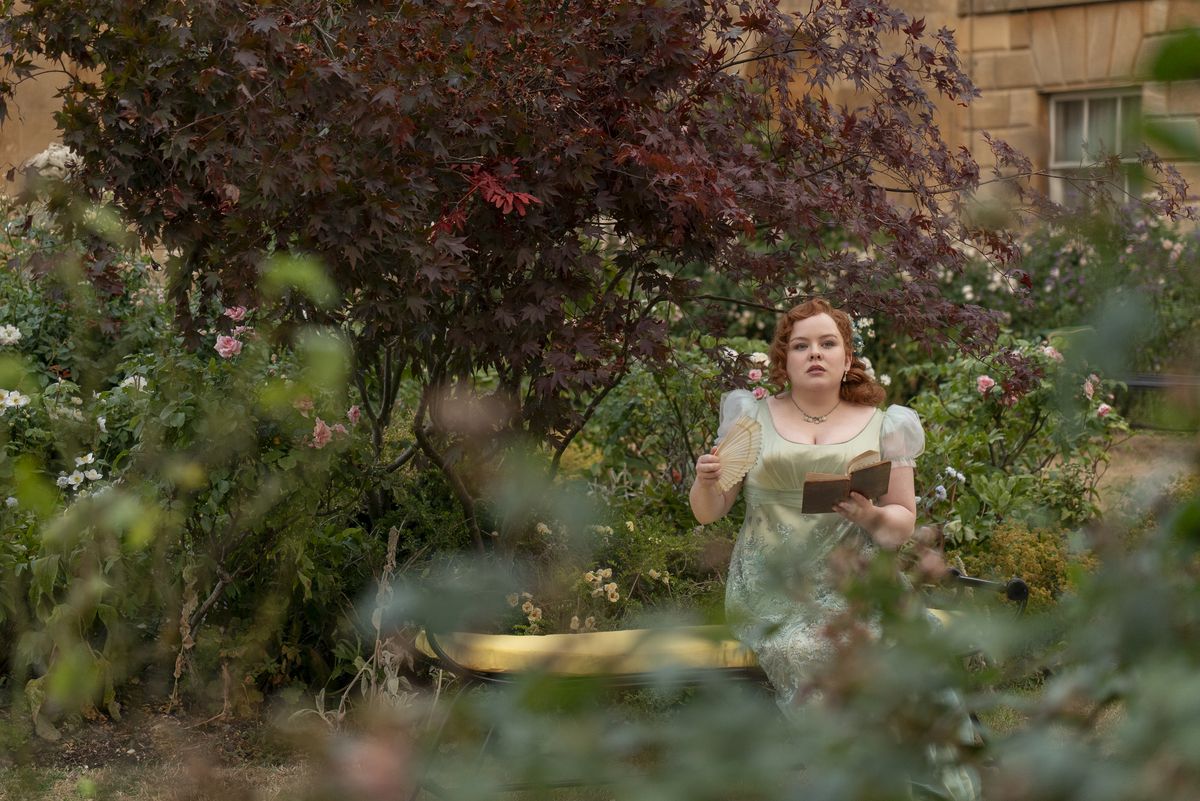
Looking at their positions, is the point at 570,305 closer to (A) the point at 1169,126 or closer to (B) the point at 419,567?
(B) the point at 419,567

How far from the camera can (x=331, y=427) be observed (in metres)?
4.22

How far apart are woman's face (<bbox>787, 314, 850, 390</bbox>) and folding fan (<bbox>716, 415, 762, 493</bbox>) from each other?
18cm

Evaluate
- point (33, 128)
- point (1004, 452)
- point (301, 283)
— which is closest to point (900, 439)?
point (301, 283)

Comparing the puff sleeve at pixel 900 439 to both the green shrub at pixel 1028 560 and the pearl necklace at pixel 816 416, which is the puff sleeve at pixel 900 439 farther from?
the green shrub at pixel 1028 560

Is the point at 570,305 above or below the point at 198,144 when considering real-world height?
below

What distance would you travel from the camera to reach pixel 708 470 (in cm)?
357

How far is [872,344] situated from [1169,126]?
30.6 feet

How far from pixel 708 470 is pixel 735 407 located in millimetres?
383

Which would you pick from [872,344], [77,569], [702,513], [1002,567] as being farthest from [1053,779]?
[872,344]

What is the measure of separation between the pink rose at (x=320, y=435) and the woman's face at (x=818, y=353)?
135 cm

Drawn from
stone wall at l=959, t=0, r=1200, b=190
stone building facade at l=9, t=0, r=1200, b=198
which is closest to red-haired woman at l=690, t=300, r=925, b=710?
stone building facade at l=9, t=0, r=1200, b=198

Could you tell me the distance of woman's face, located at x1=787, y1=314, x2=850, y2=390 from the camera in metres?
3.67

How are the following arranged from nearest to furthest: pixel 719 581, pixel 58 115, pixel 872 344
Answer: pixel 58 115, pixel 719 581, pixel 872 344

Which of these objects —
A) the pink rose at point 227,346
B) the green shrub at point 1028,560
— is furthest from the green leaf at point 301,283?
the green shrub at point 1028,560
